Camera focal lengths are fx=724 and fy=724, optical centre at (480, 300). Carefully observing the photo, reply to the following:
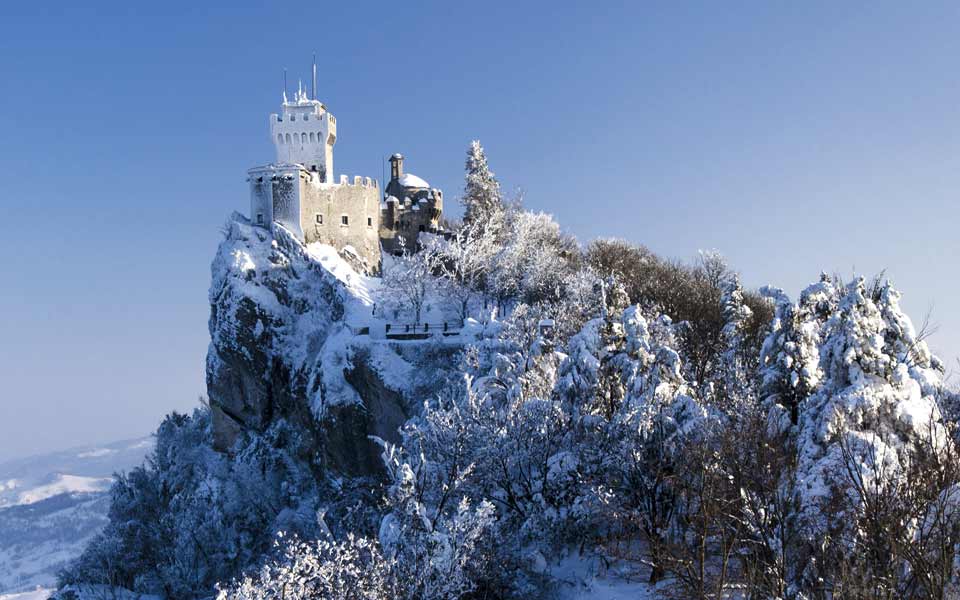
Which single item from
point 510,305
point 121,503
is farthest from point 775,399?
point 121,503

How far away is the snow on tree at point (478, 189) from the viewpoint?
7338 centimetres

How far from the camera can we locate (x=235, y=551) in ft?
182

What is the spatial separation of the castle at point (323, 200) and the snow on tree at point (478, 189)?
3430 millimetres

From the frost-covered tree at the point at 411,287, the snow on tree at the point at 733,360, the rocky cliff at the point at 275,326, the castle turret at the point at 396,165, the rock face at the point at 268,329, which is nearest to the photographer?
the snow on tree at the point at 733,360

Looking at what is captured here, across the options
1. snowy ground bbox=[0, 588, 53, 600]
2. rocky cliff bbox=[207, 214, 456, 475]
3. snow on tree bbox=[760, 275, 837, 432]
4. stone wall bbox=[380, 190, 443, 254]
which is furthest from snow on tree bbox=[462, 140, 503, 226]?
snowy ground bbox=[0, 588, 53, 600]

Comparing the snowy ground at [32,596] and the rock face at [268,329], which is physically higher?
the rock face at [268,329]

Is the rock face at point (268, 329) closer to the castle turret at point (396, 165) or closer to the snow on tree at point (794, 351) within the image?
the castle turret at point (396, 165)

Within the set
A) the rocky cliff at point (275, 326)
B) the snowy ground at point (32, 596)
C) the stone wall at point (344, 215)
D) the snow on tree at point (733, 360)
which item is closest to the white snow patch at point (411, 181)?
the stone wall at point (344, 215)

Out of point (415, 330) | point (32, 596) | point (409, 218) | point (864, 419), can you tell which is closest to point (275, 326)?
point (415, 330)

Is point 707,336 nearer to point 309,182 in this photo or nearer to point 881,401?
point 881,401

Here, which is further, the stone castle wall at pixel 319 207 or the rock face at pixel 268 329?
the stone castle wall at pixel 319 207

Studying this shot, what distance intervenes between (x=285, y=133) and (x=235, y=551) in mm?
37802

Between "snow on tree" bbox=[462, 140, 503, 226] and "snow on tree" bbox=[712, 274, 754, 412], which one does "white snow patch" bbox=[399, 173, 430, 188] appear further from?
"snow on tree" bbox=[712, 274, 754, 412]

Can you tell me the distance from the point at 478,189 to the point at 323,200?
53.4 feet
